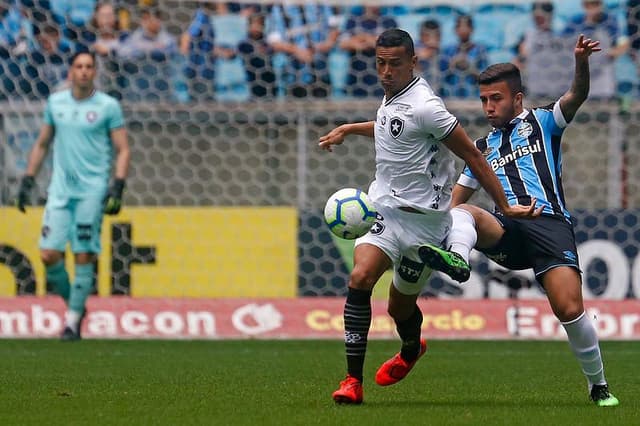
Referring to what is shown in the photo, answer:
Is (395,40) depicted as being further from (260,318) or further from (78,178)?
(260,318)

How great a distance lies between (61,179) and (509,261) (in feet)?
18.5

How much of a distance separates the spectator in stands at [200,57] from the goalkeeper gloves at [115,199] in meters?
2.67

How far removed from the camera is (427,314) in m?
12.1

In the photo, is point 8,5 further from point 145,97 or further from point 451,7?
point 451,7

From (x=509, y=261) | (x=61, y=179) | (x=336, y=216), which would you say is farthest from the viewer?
(x=61, y=179)

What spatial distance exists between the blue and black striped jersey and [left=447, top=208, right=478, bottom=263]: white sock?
11.8 inches

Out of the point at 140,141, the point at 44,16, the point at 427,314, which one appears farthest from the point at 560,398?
the point at 44,16

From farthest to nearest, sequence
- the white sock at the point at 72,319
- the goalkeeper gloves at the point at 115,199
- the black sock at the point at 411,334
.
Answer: the white sock at the point at 72,319
the goalkeeper gloves at the point at 115,199
the black sock at the point at 411,334

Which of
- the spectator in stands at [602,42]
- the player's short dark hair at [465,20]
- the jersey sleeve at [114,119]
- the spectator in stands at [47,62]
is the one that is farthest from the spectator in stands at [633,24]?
the spectator in stands at [47,62]

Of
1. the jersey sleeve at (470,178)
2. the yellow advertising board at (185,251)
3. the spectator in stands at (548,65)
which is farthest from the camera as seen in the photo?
the spectator in stands at (548,65)

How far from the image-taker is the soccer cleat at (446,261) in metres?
Result: 6.11

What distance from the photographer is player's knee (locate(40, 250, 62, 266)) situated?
11.1m

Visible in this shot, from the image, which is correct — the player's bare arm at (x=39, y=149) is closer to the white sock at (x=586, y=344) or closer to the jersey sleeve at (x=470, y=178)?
the jersey sleeve at (x=470, y=178)

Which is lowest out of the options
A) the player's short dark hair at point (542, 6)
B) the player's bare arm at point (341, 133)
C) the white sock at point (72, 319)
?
the white sock at point (72, 319)
